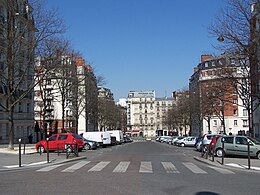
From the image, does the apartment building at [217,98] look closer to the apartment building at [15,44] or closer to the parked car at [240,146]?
the parked car at [240,146]

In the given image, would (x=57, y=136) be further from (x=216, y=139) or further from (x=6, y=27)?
(x=216, y=139)

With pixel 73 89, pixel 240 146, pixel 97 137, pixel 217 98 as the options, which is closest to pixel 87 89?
pixel 73 89

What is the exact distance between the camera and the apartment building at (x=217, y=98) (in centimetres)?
3928

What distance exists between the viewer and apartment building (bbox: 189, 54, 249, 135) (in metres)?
39.3

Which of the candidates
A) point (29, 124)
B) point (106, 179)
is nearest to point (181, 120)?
point (29, 124)

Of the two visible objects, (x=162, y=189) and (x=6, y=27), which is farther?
(x=6, y=27)

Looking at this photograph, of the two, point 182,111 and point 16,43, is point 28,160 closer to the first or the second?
point 16,43

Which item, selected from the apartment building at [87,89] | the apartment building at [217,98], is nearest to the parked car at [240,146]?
the apartment building at [217,98]

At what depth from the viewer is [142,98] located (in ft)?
600

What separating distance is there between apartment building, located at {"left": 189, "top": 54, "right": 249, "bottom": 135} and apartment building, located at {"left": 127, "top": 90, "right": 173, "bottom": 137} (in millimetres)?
59162

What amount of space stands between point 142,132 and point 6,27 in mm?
144969

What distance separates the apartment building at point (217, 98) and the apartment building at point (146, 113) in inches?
2329

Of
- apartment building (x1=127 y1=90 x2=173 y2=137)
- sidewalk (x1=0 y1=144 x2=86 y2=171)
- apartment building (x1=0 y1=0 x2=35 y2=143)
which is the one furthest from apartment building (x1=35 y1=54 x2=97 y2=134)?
apartment building (x1=127 y1=90 x2=173 y2=137)

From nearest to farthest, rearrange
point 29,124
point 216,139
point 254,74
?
point 216,139 → point 254,74 → point 29,124
